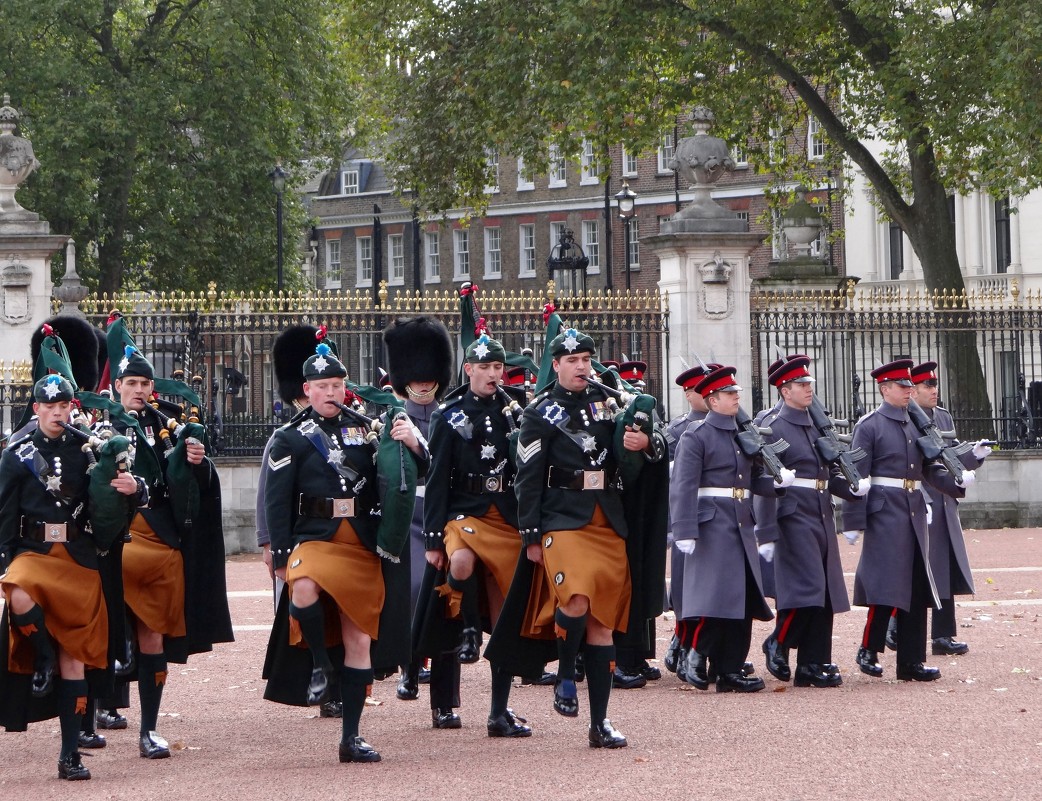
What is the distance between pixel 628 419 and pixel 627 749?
4.95 ft

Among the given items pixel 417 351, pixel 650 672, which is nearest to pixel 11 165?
pixel 417 351

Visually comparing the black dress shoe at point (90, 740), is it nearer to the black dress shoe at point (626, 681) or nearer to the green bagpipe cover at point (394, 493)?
the green bagpipe cover at point (394, 493)

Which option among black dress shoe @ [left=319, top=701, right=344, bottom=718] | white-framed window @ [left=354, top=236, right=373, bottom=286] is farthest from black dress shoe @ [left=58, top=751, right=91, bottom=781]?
white-framed window @ [left=354, top=236, right=373, bottom=286]

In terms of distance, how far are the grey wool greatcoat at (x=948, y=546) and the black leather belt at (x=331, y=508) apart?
4.73 metres

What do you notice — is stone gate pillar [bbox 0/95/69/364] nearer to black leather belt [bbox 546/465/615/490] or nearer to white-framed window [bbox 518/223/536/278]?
black leather belt [bbox 546/465/615/490]

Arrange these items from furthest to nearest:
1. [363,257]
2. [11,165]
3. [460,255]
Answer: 1. [363,257]
2. [460,255]
3. [11,165]

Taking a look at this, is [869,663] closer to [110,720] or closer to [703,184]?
[110,720]

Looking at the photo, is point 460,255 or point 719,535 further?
point 460,255

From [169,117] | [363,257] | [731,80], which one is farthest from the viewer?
[363,257]

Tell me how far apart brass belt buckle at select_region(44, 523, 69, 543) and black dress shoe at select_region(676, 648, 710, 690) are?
3820 millimetres

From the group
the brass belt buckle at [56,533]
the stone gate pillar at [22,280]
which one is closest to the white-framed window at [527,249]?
the stone gate pillar at [22,280]

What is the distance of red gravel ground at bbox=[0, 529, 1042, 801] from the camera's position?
7.17 meters

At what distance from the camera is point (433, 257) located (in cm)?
5997

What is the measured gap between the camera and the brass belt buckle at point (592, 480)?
8.17 meters
